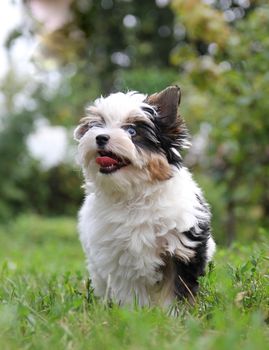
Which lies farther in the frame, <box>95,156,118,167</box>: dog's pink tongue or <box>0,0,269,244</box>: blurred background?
<box>0,0,269,244</box>: blurred background

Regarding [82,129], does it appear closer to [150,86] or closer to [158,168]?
[158,168]

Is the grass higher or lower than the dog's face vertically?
lower

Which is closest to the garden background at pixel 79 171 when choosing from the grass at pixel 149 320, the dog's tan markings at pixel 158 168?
the grass at pixel 149 320

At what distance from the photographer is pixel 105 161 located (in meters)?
3.82

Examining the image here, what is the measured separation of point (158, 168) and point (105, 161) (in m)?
0.32

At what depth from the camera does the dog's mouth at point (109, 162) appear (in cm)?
383

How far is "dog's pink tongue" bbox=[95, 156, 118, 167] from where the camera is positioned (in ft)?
12.5

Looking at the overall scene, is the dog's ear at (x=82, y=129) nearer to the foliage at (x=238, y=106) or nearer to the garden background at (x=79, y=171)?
the garden background at (x=79, y=171)

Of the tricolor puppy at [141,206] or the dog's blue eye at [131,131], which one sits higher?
the dog's blue eye at [131,131]

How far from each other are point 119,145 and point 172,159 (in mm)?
418

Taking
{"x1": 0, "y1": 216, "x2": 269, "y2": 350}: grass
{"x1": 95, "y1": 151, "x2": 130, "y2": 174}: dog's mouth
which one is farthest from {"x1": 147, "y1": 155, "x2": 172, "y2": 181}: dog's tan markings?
{"x1": 0, "y1": 216, "x2": 269, "y2": 350}: grass

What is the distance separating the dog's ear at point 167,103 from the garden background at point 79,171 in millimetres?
990

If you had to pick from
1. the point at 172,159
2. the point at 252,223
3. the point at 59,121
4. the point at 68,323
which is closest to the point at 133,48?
the point at 59,121

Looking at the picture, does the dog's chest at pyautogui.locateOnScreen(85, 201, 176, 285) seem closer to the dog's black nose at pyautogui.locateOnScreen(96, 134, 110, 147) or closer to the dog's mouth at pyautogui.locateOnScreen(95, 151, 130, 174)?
the dog's mouth at pyautogui.locateOnScreen(95, 151, 130, 174)
